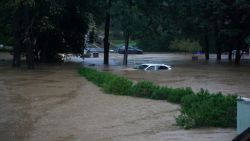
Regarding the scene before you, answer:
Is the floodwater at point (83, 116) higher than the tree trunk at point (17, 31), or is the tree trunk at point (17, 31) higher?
the tree trunk at point (17, 31)

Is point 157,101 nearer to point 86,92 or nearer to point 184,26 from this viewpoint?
point 86,92

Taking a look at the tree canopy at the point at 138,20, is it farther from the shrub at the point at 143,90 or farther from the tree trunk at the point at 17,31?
the shrub at the point at 143,90

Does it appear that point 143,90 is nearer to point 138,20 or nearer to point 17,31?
point 17,31

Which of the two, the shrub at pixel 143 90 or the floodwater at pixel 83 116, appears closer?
the floodwater at pixel 83 116

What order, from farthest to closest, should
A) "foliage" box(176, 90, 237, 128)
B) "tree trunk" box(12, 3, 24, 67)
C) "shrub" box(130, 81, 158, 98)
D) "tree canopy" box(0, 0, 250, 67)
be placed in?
"tree canopy" box(0, 0, 250, 67) < "tree trunk" box(12, 3, 24, 67) < "shrub" box(130, 81, 158, 98) < "foliage" box(176, 90, 237, 128)

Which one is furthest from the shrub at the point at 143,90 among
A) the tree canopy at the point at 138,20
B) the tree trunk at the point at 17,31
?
the tree canopy at the point at 138,20

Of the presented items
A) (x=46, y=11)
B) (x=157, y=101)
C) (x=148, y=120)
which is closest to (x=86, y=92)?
(x=157, y=101)

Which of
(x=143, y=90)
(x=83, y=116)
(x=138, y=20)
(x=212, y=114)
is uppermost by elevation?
(x=138, y=20)

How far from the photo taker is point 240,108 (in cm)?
1218

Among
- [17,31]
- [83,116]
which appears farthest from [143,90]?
[17,31]

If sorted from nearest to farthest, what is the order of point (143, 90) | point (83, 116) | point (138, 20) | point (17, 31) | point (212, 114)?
point (212, 114) < point (83, 116) < point (143, 90) < point (17, 31) < point (138, 20)

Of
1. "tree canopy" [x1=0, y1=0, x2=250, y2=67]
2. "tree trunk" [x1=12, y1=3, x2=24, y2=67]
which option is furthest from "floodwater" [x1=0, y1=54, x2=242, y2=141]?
"tree canopy" [x1=0, y1=0, x2=250, y2=67]

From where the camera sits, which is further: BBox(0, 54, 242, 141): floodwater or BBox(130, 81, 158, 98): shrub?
BBox(130, 81, 158, 98): shrub

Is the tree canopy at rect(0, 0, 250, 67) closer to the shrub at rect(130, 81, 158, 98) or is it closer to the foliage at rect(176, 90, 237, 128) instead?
the shrub at rect(130, 81, 158, 98)
